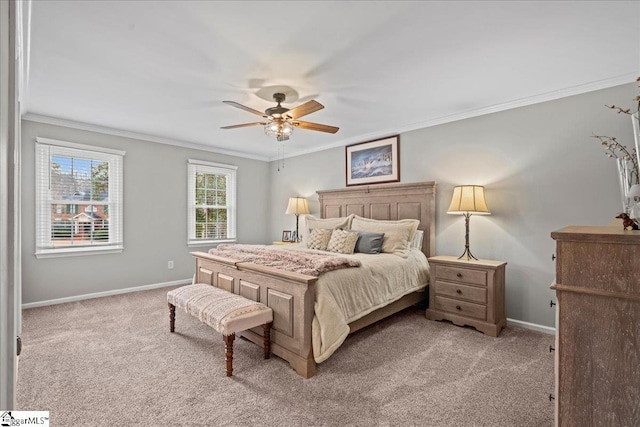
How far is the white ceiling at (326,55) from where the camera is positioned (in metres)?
1.91

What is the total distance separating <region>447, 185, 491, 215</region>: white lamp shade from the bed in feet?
1.72

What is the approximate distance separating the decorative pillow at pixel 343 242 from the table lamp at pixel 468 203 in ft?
3.86

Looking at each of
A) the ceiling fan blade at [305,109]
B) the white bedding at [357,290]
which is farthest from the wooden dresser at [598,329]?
the ceiling fan blade at [305,109]

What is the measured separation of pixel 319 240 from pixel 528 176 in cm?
251

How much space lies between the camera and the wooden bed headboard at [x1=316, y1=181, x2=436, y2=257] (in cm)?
399

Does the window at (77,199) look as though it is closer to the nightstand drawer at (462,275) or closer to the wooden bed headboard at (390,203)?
the wooden bed headboard at (390,203)

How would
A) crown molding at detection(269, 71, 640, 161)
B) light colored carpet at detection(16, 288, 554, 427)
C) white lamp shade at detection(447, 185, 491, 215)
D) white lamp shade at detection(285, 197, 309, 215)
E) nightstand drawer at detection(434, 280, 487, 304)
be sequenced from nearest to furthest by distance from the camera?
light colored carpet at detection(16, 288, 554, 427), crown molding at detection(269, 71, 640, 161), nightstand drawer at detection(434, 280, 487, 304), white lamp shade at detection(447, 185, 491, 215), white lamp shade at detection(285, 197, 309, 215)

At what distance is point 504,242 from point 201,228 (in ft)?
15.3

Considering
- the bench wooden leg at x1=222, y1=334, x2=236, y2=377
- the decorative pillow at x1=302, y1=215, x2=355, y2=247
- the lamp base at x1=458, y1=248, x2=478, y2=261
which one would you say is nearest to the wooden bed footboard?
the bench wooden leg at x1=222, y1=334, x2=236, y2=377

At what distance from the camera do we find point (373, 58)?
2443 millimetres

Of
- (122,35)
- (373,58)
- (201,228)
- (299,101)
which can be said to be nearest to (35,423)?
(122,35)

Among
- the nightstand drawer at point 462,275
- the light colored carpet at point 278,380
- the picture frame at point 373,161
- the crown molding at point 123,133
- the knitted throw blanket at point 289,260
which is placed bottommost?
the light colored carpet at point 278,380

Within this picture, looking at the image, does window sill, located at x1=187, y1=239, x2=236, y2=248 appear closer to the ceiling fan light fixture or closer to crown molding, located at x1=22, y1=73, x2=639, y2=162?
crown molding, located at x1=22, y1=73, x2=639, y2=162

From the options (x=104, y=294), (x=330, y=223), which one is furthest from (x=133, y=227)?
(x=330, y=223)
